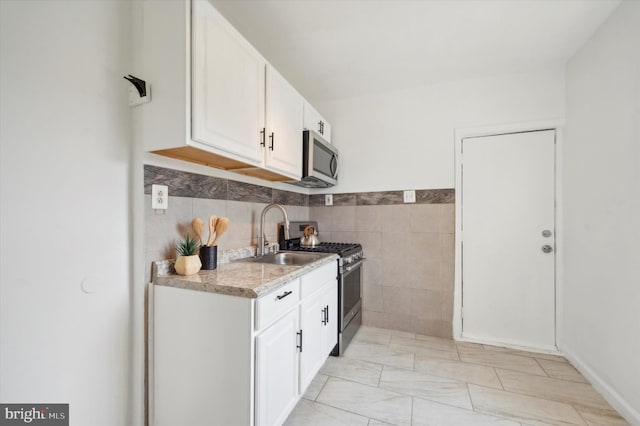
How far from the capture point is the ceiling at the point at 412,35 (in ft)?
5.08

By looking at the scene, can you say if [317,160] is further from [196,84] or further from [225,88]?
[196,84]

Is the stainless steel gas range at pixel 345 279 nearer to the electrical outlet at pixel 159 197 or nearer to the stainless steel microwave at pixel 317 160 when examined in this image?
the stainless steel microwave at pixel 317 160

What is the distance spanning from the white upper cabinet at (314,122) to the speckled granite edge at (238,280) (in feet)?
4.22

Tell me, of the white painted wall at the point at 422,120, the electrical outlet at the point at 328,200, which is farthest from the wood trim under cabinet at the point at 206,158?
the white painted wall at the point at 422,120

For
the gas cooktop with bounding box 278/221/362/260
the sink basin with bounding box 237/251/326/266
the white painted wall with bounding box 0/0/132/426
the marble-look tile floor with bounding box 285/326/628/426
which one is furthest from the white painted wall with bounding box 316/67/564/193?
the white painted wall with bounding box 0/0/132/426

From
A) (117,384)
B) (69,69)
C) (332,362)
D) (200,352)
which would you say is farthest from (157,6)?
(332,362)

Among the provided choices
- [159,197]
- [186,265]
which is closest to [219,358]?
[186,265]

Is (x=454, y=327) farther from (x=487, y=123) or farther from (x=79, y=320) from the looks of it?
(x=79, y=320)

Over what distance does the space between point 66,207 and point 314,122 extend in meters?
1.83

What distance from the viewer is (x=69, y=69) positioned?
1050mm

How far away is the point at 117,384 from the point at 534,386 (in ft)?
8.35

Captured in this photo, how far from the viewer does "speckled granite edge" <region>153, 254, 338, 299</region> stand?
109cm

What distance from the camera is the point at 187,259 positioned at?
4.20ft

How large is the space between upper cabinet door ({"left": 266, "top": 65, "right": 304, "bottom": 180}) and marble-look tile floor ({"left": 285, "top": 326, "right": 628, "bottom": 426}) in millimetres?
1536
